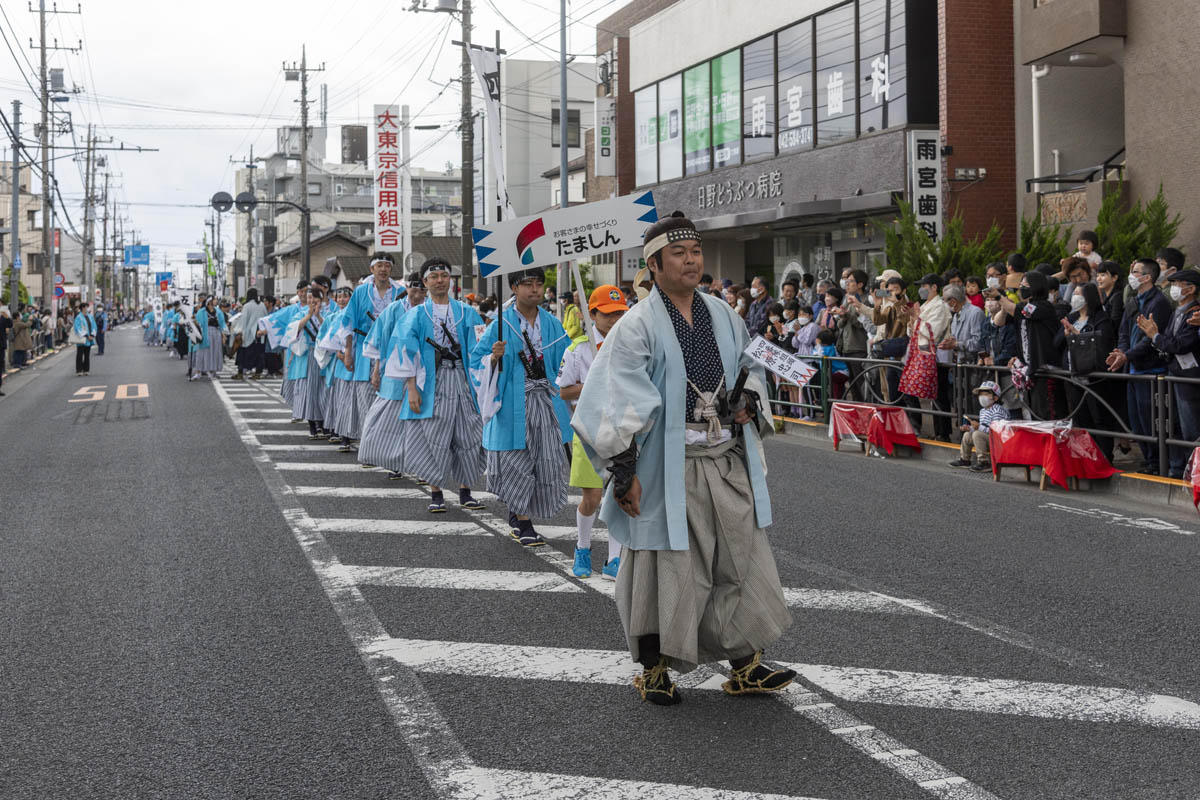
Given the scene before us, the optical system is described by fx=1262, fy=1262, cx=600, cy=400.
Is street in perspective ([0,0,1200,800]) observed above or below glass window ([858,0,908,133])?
below

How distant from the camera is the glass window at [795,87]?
23.6 meters

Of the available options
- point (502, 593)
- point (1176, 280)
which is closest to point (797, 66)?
point (1176, 280)

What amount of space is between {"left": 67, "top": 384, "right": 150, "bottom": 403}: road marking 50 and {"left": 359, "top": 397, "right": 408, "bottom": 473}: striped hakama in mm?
12882

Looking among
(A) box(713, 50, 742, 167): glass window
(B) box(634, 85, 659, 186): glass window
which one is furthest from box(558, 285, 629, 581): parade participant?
(B) box(634, 85, 659, 186): glass window

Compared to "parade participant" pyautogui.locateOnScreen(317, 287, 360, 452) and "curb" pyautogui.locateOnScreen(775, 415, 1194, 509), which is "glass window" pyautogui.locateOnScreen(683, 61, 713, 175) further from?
"curb" pyautogui.locateOnScreen(775, 415, 1194, 509)

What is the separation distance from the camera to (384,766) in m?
4.14

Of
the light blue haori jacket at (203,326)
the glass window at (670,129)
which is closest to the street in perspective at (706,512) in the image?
the light blue haori jacket at (203,326)

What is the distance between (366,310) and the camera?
13.1m

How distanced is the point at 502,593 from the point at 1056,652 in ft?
9.25

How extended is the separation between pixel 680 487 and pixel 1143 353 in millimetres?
6996

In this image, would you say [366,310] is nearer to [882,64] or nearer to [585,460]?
[585,460]

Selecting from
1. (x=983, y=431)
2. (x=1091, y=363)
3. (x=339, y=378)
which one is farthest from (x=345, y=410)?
(x=1091, y=363)

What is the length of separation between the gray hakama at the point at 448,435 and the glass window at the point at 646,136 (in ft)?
71.4

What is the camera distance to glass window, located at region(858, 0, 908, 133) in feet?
68.2
